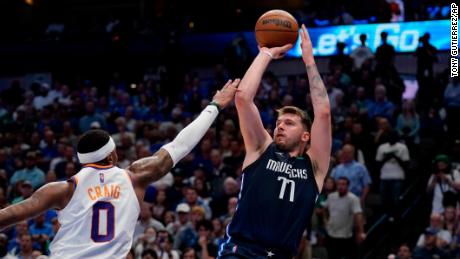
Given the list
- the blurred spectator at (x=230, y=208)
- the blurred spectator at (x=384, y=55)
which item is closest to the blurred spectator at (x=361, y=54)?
the blurred spectator at (x=384, y=55)

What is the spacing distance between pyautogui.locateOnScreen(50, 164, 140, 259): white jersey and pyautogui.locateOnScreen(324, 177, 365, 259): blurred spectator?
7.61 metres

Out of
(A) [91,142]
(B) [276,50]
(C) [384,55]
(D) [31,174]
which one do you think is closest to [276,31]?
(B) [276,50]

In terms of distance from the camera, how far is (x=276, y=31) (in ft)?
23.1

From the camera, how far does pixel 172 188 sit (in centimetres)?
1455

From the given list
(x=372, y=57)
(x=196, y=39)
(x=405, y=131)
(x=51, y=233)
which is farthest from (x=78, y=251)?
(x=196, y=39)

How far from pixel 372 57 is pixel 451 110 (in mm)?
2510

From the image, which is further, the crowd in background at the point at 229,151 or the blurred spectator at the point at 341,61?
the blurred spectator at the point at 341,61

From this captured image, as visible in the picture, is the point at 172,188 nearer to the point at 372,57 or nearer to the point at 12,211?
the point at 372,57

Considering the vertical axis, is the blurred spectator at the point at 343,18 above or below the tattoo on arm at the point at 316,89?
above

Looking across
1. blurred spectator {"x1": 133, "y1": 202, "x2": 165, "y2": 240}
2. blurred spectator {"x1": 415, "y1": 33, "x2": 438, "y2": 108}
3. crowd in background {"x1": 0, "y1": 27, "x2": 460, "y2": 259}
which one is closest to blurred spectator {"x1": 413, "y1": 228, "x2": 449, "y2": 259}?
crowd in background {"x1": 0, "y1": 27, "x2": 460, "y2": 259}

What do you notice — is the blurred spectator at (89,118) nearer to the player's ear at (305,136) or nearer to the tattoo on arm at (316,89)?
the tattoo on arm at (316,89)

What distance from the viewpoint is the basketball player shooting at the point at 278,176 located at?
6.19 m

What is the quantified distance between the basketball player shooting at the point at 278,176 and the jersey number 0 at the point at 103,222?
0.96 meters

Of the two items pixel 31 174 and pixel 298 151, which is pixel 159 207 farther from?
pixel 298 151
